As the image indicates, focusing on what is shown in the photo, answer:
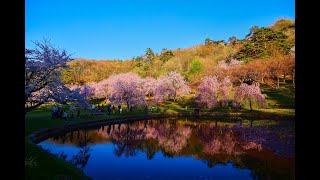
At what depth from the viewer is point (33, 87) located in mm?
16453

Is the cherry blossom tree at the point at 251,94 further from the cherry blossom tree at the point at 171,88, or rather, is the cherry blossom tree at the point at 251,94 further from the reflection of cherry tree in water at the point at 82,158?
the reflection of cherry tree in water at the point at 82,158

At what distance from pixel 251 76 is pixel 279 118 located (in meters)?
27.0

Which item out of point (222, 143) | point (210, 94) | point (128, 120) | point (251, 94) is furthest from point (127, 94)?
point (222, 143)

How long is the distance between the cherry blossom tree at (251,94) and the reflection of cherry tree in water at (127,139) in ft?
77.4

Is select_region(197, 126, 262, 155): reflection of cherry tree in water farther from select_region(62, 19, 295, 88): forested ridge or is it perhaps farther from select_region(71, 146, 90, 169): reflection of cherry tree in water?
select_region(62, 19, 295, 88): forested ridge

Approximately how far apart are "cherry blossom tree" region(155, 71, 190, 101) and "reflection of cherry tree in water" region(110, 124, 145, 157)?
24738mm

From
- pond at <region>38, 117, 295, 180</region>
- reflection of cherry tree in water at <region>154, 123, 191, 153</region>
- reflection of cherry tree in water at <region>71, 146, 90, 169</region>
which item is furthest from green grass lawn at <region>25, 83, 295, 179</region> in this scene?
reflection of cherry tree in water at <region>154, 123, 191, 153</region>

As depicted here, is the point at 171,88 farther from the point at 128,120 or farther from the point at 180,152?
the point at 180,152

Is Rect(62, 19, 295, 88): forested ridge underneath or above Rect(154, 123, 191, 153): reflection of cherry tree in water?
above

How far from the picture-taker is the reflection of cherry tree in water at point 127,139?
77.6 ft

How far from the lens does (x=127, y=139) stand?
92.5 ft

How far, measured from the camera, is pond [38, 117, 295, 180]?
57.1 ft

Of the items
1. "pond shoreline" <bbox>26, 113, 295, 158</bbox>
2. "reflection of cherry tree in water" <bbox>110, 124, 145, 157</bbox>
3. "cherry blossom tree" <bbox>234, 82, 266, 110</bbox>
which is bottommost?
"reflection of cherry tree in water" <bbox>110, 124, 145, 157</bbox>
